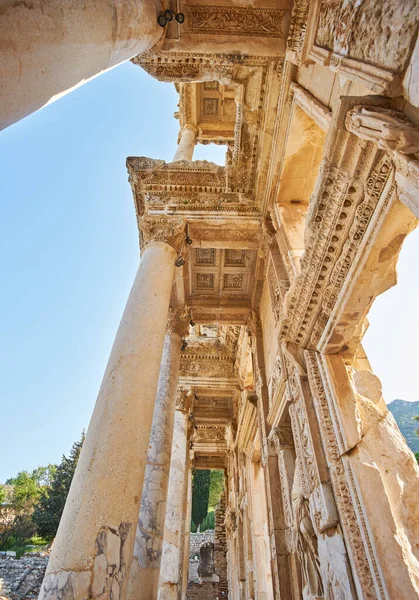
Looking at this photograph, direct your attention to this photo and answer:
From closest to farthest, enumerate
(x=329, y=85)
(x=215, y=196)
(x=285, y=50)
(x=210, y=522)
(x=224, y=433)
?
(x=329, y=85) → (x=285, y=50) → (x=215, y=196) → (x=224, y=433) → (x=210, y=522)

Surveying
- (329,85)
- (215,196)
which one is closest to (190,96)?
(215,196)

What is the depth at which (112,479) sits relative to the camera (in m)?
2.97

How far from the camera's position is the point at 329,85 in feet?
12.7

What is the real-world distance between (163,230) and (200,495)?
108 ft

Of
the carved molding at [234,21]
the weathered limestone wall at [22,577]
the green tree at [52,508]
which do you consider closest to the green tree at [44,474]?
the green tree at [52,508]

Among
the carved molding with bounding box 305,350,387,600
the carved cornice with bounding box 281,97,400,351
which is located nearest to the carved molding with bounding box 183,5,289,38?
the carved cornice with bounding box 281,97,400,351

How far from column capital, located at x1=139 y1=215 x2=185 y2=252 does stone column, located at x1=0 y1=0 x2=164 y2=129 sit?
3.13m

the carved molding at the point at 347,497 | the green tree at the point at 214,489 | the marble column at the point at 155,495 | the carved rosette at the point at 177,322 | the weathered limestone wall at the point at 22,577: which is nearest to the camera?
the carved molding at the point at 347,497

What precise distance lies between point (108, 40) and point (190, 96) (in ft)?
31.4

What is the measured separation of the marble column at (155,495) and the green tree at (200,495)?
29.4m

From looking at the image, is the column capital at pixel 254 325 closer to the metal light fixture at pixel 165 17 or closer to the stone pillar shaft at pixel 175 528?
the stone pillar shaft at pixel 175 528

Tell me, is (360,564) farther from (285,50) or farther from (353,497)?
(285,50)

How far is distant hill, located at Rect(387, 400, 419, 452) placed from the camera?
45.8m

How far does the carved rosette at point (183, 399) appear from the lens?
1068cm
